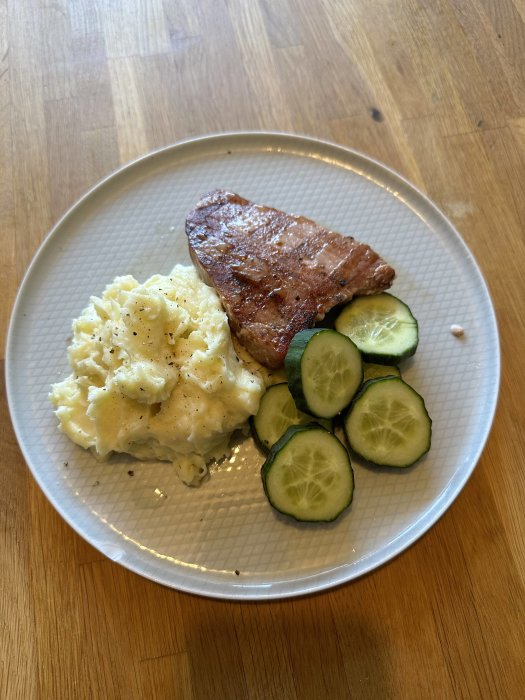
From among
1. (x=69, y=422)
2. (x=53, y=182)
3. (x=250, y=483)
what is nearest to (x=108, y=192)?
(x=53, y=182)

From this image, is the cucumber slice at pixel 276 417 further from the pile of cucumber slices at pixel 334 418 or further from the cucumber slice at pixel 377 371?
the cucumber slice at pixel 377 371

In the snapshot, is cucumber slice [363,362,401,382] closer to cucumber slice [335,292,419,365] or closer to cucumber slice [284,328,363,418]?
cucumber slice [335,292,419,365]

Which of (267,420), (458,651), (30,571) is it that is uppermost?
(267,420)

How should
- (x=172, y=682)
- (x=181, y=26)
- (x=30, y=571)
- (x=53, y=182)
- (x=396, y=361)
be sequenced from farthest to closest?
(x=181, y=26) → (x=53, y=182) → (x=396, y=361) → (x=30, y=571) → (x=172, y=682)

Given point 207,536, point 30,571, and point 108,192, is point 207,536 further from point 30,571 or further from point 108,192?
point 108,192

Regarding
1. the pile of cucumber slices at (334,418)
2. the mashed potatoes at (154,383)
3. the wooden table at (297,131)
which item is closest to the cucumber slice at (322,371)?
the pile of cucumber slices at (334,418)
